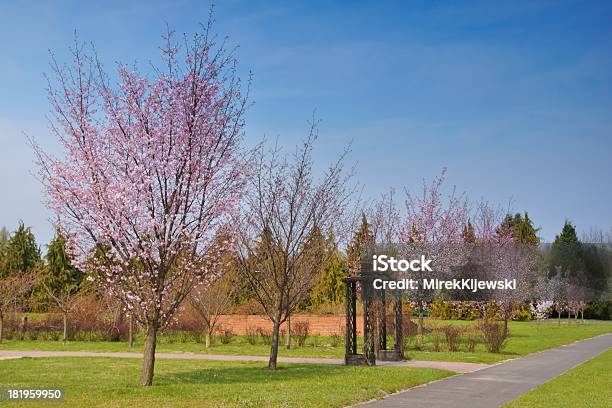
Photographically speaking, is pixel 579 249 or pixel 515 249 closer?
pixel 515 249

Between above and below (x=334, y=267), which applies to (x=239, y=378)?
below

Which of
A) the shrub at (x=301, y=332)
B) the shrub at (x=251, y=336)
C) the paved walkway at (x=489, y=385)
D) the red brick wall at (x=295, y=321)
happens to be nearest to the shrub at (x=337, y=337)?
the red brick wall at (x=295, y=321)

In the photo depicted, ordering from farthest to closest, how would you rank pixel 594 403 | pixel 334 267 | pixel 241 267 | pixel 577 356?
pixel 334 267 < pixel 577 356 < pixel 241 267 < pixel 594 403

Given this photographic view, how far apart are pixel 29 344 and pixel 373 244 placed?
16762 mm

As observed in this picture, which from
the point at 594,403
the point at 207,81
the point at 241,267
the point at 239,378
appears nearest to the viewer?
the point at 594,403

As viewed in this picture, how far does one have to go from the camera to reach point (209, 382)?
47.5 ft

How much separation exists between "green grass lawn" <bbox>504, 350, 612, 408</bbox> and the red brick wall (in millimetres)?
15949

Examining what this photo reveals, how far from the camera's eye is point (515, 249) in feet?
138

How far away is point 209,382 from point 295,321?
19013 millimetres

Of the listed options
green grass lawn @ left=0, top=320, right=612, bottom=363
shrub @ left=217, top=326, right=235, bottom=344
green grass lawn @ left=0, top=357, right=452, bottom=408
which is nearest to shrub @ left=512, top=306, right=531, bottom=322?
green grass lawn @ left=0, top=320, right=612, bottom=363

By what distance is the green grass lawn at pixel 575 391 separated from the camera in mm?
12125

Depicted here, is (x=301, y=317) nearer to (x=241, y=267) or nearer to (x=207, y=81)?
(x=241, y=267)

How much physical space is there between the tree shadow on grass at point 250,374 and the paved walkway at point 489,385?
304cm

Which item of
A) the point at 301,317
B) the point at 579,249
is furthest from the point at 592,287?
the point at 301,317
